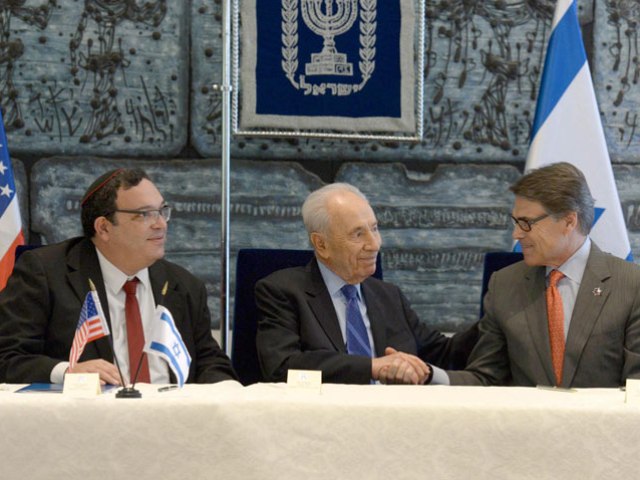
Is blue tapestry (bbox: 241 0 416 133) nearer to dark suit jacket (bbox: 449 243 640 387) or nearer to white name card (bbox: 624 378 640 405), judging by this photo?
dark suit jacket (bbox: 449 243 640 387)

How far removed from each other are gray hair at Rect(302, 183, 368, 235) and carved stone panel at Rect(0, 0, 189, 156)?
1.35m

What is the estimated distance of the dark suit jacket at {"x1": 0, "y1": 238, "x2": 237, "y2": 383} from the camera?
298 cm

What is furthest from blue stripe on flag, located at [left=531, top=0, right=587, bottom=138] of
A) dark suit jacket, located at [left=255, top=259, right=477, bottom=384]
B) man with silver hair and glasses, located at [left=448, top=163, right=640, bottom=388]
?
dark suit jacket, located at [left=255, top=259, right=477, bottom=384]

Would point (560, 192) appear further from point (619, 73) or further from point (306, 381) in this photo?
point (619, 73)

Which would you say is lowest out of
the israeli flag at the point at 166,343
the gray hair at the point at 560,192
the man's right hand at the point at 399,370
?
the man's right hand at the point at 399,370

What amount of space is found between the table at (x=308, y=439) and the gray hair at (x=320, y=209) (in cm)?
136

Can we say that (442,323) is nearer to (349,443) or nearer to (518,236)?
(518,236)

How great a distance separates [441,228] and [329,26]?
1.15m

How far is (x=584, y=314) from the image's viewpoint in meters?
3.03

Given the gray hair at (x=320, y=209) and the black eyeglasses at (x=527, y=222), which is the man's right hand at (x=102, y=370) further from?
the black eyeglasses at (x=527, y=222)

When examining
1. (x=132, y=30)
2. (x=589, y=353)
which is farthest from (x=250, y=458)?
(x=132, y=30)

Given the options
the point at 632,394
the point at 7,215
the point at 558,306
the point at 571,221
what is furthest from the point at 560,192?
the point at 7,215

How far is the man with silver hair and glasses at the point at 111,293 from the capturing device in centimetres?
305

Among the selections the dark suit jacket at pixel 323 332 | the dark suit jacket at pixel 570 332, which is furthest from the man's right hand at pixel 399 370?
the dark suit jacket at pixel 570 332
